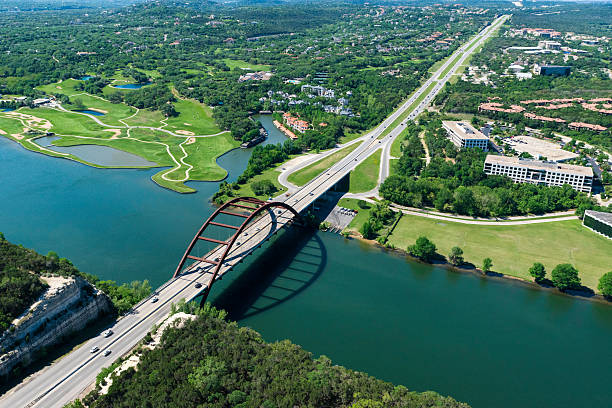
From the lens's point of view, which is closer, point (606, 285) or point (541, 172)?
point (606, 285)

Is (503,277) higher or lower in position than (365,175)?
lower

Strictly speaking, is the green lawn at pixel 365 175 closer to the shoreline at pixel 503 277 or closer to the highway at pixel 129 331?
the highway at pixel 129 331

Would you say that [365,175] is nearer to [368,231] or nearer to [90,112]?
[368,231]

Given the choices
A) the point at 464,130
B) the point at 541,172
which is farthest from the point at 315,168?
the point at 541,172

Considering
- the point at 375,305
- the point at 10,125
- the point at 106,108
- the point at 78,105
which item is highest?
the point at 78,105

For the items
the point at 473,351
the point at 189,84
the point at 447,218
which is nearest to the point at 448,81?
the point at 189,84

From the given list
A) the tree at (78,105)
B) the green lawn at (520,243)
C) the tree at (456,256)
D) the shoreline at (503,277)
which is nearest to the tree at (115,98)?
the tree at (78,105)

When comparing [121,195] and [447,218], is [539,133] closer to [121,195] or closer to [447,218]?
[447,218]
